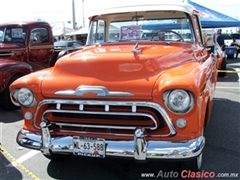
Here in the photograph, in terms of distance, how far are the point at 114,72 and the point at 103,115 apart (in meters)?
0.42

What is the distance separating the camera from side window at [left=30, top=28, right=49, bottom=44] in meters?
6.94

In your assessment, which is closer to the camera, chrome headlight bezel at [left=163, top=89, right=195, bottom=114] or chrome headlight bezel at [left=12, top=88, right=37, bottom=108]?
chrome headlight bezel at [left=163, top=89, right=195, bottom=114]

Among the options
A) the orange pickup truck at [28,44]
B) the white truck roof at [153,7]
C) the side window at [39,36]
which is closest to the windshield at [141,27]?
the white truck roof at [153,7]

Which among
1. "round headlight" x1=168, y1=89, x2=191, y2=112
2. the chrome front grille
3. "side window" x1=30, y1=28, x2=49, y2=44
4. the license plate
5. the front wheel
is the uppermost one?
"side window" x1=30, y1=28, x2=49, y2=44

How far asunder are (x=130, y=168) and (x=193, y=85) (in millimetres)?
1280

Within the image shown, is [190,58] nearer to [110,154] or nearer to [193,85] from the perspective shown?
[193,85]

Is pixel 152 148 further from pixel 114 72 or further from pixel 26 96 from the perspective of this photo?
pixel 26 96

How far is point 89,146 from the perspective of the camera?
2.47 meters

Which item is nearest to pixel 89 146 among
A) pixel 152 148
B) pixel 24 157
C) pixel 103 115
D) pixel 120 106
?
pixel 103 115

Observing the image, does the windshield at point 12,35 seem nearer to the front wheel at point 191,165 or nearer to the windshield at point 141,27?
Answer: the windshield at point 141,27

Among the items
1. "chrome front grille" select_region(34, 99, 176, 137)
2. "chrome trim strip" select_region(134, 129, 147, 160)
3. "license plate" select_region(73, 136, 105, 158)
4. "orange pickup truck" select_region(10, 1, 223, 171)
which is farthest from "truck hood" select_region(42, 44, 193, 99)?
"license plate" select_region(73, 136, 105, 158)

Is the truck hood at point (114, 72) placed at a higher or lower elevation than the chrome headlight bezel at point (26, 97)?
higher

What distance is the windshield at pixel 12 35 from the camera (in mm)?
6802

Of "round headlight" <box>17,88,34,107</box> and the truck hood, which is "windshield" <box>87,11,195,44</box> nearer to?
the truck hood
